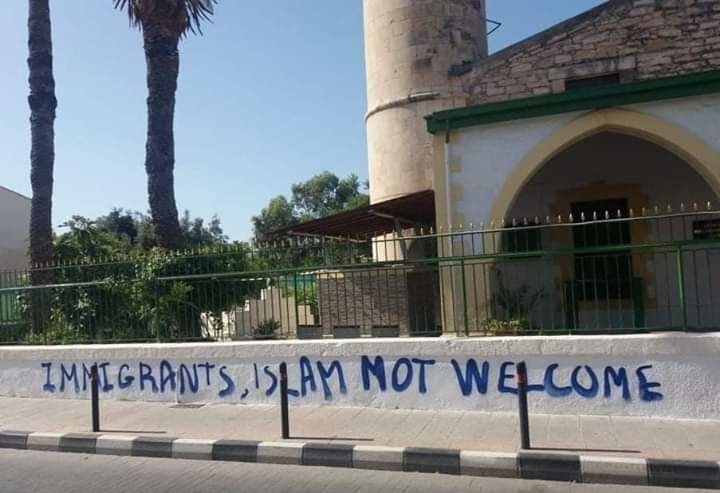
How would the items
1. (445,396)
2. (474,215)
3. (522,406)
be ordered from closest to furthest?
(522,406)
(445,396)
(474,215)

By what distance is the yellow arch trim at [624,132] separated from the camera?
365 inches

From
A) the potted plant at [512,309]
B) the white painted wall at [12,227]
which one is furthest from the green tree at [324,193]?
the potted plant at [512,309]

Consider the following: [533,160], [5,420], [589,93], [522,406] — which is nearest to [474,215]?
[533,160]

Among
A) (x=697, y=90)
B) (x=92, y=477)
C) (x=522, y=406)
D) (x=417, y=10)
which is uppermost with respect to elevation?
(x=417, y=10)

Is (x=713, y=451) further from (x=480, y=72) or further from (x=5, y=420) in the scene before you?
(x=480, y=72)

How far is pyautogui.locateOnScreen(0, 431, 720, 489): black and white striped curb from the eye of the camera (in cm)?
562

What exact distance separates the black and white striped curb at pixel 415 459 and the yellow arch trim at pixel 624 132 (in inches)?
189

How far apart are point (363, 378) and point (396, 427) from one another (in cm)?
110

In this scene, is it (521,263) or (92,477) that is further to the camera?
(521,263)

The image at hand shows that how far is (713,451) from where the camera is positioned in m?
5.95

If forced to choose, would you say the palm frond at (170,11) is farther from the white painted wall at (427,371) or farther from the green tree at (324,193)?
the green tree at (324,193)

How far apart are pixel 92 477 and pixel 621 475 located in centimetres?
493

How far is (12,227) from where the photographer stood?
32281mm

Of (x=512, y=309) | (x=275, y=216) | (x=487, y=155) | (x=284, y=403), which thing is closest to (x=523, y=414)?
(x=284, y=403)
